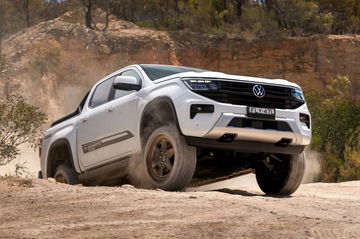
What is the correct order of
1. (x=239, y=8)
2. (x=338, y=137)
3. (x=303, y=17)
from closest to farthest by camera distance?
(x=338, y=137), (x=303, y=17), (x=239, y=8)

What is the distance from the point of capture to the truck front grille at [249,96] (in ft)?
27.1

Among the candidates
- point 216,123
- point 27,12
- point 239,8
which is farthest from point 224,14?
point 216,123

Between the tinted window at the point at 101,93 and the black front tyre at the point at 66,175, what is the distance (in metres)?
0.93

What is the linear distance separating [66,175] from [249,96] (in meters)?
3.08

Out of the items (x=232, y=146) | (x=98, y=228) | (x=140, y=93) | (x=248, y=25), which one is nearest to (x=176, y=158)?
(x=232, y=146)

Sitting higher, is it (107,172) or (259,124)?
(259,124)

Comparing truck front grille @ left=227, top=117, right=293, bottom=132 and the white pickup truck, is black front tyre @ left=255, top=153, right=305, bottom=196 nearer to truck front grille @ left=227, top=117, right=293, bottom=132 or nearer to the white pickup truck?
the white pickup truck

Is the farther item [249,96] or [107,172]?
[107,172]

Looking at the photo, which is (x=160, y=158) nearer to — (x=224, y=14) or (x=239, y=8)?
(x=224, y=14)

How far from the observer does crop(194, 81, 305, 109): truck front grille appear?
8266mm

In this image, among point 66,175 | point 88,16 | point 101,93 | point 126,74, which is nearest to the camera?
point 126,74

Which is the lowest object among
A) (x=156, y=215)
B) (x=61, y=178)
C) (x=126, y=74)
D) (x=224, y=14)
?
(x=61, y=178)

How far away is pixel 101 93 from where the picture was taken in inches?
399

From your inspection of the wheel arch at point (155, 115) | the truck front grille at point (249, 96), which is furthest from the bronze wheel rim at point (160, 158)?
the truck front grille at point (249, 96)
